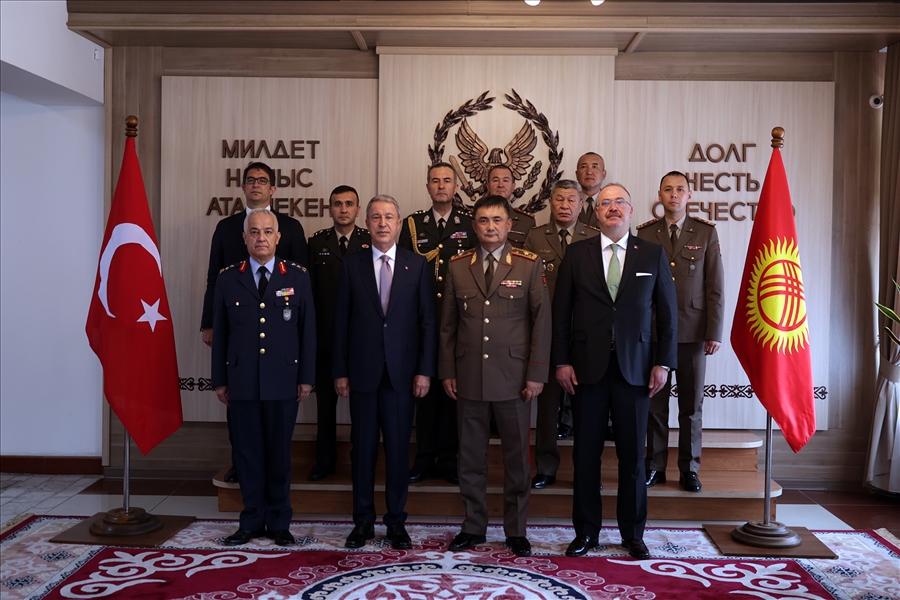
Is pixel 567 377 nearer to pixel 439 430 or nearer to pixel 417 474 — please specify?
pixel 439 430

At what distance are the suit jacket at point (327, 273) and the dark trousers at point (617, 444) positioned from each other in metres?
1.61

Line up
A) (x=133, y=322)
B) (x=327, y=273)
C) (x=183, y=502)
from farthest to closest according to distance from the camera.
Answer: (x=183, y=502) → (x=327, y=273) → (x=133, y=322)

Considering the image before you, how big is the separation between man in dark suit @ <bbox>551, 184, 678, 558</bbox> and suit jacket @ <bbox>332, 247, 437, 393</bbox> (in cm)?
70

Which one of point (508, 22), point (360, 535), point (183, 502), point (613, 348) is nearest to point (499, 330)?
point (613, 348)

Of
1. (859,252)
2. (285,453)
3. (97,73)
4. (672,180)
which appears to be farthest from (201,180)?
(859,252)

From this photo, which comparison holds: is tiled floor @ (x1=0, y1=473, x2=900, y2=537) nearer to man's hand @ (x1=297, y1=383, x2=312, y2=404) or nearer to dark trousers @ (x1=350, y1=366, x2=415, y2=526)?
dark trousers @ (x1=350, y1=366, x2=415, y2=526)

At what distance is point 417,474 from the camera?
15.2 feet

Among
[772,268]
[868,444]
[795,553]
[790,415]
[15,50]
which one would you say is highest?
[15,50]

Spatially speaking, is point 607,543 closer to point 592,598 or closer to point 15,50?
point 592,598

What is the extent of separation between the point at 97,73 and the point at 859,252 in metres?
5.55

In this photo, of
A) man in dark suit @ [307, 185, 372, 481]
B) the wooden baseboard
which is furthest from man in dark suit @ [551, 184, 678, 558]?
the wooden baseboard

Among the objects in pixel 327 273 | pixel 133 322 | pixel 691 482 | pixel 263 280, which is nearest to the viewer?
pixel 263 280

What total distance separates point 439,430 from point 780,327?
6.68 ft

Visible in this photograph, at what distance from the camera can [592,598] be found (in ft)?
11.1
